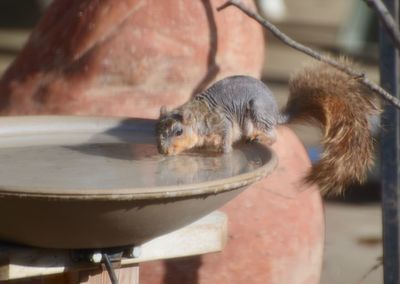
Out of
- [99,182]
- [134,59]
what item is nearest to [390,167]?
[134,59]

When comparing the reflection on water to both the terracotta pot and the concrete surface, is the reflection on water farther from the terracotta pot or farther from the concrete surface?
the concrete surface

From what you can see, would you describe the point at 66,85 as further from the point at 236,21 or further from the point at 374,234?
the point at 374,234

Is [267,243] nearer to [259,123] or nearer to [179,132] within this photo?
[259,123]

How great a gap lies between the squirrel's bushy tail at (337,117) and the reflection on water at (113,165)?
7.2 inches

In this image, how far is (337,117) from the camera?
2369 mm

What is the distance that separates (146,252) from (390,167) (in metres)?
0.79

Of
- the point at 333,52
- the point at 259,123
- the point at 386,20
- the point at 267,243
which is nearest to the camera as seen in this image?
the point at 386,20

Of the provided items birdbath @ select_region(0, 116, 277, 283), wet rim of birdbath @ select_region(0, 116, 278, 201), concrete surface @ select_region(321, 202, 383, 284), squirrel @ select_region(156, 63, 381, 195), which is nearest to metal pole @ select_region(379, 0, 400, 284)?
squirrel @ select_region(156, 63, 381, 195)

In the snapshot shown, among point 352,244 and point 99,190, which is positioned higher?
point 352,244

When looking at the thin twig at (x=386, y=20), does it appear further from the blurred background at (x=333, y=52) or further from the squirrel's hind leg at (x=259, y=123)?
the blurred background at (x=333, y=52)

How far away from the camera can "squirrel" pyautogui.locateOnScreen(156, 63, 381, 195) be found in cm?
229

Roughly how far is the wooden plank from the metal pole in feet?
1.82

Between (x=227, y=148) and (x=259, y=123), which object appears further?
(x=259, y=123)

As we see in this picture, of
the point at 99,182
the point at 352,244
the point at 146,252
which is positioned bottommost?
the point at 146,252
